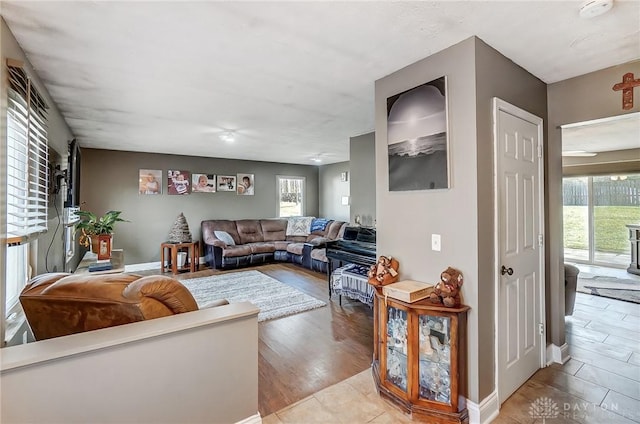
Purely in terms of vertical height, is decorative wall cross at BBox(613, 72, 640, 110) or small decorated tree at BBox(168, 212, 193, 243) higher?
decorative wall cross at BBox(613, 72, 640, 110)

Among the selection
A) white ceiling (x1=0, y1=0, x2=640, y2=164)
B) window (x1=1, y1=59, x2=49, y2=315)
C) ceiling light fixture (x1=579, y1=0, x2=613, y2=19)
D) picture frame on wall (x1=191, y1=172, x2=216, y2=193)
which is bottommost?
window (x1=1, y1=59, x2=49, y2=315)

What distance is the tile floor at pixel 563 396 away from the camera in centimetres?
191

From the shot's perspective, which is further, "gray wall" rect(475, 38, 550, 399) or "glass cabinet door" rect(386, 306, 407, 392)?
"glass cabinet door" rect(386, 306, 407, 392)

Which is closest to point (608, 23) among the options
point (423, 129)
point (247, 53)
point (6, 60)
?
point (423, 129)

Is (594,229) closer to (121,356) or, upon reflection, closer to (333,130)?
(333,130)

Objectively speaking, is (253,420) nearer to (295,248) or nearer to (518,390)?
(518,390)

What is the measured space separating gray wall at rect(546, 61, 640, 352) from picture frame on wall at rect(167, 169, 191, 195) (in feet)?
21.2

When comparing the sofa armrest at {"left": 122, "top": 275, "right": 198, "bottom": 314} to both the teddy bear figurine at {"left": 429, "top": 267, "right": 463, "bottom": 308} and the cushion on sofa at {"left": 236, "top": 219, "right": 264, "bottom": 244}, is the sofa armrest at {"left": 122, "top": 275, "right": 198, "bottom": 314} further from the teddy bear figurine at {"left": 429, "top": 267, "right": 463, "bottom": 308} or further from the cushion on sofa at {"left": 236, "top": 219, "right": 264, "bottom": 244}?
the cushion on sofa at {"left": 236, "top": 219, "right": 264, "bottom": 244}

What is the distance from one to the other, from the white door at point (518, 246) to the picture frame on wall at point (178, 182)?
20.6 ft

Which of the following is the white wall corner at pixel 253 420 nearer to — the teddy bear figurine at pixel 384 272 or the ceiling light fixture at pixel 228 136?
the teddy bear figurine at pixel 384 272

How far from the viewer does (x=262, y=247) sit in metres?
6.64

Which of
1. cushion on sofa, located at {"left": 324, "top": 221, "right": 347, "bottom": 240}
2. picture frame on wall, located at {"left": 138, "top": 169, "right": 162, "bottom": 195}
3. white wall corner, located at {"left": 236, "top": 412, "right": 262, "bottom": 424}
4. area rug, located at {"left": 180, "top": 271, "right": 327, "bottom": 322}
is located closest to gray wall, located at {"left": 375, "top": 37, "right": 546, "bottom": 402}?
white wall corner, located at {"left": 236, "top": 412, "right": 262, "bottom": 424}

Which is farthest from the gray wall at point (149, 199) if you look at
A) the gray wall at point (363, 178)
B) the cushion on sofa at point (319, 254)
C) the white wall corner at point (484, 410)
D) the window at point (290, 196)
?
the white wall corner at point (484, 410)

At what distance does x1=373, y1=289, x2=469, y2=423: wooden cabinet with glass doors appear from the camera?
185cm
